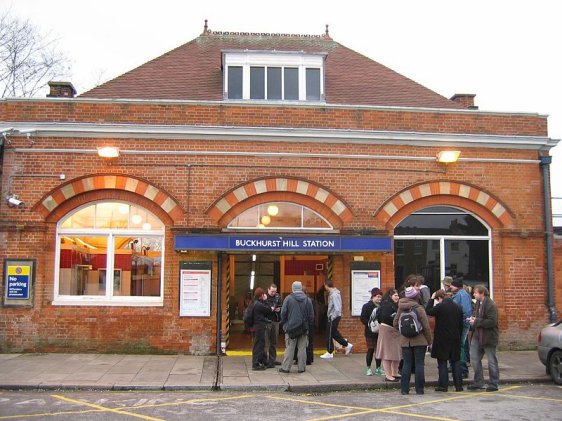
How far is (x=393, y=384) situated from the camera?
10.9 m

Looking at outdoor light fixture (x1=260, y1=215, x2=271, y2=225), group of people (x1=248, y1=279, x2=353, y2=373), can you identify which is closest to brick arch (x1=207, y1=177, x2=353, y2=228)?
outdoor light fixture (x1=260, y1=215, x2=271, y2=225)

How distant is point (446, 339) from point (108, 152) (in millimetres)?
8324

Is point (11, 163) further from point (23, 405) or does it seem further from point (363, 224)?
point (363, 224)

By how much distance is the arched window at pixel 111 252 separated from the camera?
14.1 meters

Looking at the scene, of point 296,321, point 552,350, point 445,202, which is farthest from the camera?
point 445,202

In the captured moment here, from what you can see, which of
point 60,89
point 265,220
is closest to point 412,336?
point 265,220

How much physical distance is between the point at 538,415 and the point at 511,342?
6096 mm

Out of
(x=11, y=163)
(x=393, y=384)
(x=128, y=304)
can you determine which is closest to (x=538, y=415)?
(x=393, y=384)

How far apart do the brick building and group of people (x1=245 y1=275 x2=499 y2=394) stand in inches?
66.5

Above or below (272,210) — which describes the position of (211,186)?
above

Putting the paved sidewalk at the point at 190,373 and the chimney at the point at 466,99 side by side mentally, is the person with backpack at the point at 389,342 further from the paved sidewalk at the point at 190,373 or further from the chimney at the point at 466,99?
the chimney at the point at 466,99

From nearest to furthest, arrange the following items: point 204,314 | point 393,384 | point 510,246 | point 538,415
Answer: point 538,415, point 393,384, point 204,314, point 510,246

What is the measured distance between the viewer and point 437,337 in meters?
10.6

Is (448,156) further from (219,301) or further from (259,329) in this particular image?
(219,301)
